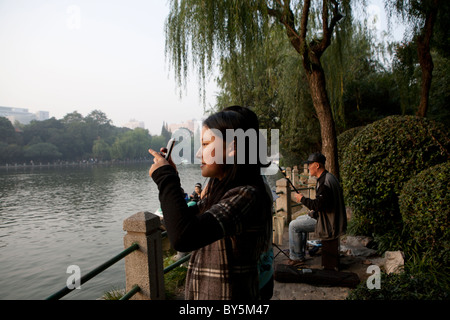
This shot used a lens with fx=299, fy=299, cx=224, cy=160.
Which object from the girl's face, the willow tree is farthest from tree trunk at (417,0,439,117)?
the girl's face

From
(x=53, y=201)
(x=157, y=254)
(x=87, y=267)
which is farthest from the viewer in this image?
(x=53, y=201)

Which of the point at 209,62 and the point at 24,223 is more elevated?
the point at 209,62

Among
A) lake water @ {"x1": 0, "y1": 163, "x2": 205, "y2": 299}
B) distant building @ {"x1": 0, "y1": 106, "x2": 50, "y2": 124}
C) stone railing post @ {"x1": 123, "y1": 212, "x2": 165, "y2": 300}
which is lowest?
lake water @ {"x1": 0, "y1": 163, "x2": 205, "y2": 299}

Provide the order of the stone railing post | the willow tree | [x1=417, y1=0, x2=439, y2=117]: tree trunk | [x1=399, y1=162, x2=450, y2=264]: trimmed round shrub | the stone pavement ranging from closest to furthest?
1. the stone railing post
2. [x1=399, y1=162, x2=450, y2=264]: trimmed round shrub
3. the stone pavement
4. the willow tree
5. [x1=417, y1=0, x2=439, y2=117]: tree trunk

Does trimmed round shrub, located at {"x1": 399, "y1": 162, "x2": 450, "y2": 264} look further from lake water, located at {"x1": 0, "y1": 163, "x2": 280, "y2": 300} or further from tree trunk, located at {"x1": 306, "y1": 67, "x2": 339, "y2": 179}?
lake water, located at {"x1": 0, "y1": 163, "x2": 280, "y2": 300}

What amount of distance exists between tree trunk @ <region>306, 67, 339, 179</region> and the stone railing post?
4433 millimetres

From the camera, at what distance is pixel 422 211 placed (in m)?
3.66

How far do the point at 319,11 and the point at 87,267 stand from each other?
1156 centimetres

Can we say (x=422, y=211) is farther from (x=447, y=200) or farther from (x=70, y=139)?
(x=70, y=139)

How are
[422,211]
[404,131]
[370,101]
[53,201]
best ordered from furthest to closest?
[53,201] → [370,101] → [404,131] → [422,211]

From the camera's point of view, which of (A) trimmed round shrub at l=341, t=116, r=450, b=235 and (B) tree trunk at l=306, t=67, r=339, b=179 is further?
(B) tree trunk at l=306, t=67, r=339, b=179

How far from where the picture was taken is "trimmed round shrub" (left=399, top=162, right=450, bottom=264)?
3436 millimetres

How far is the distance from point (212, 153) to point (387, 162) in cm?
423
